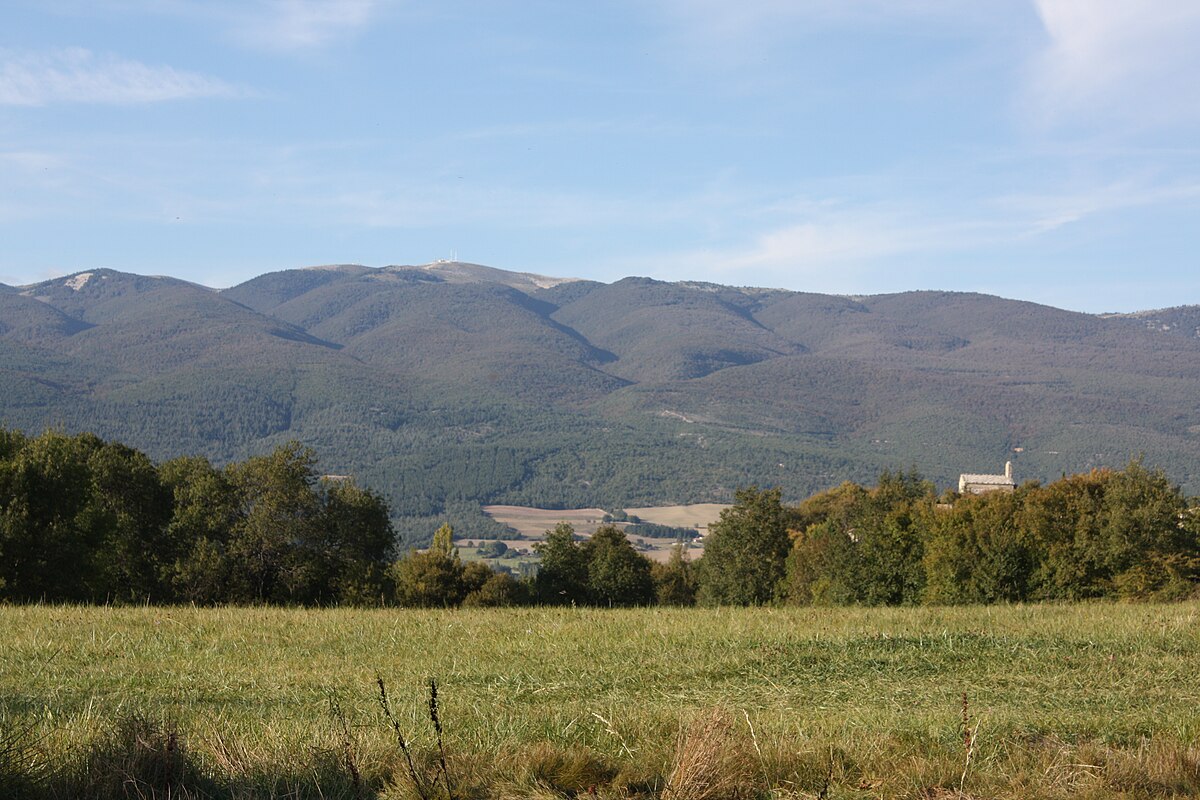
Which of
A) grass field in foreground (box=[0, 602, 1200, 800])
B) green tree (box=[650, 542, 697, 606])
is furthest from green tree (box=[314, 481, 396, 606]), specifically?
→ green tree (box=[650, 542, 697, 606])

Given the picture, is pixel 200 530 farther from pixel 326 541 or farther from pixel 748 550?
pixel 748 550

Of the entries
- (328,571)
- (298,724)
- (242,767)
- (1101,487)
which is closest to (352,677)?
(298,724)

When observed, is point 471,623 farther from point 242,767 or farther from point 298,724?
point 242,767

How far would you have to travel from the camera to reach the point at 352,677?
1020 centimetres

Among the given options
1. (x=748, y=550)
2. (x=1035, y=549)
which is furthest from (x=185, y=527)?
(x=748, y=550)

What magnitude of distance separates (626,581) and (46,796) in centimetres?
4934

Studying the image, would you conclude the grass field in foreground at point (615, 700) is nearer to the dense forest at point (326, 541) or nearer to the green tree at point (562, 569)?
the dense forest at point (326, 541)

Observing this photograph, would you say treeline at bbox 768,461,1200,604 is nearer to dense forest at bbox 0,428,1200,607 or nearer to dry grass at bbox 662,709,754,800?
dense forest at bbox 0,428,1200,607

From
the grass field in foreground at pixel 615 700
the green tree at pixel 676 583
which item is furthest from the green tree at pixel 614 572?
the grass field in foreground at pixel 615 700

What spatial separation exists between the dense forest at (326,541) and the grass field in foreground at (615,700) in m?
11.7

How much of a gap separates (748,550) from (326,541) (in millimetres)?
27987

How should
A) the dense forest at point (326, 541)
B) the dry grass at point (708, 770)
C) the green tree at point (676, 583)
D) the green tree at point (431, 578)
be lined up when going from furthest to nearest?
the green tree at point (676, 583), the green tree at point (431, 578), the dense forest at point (326, 541), the dry grass at point (708, 770)

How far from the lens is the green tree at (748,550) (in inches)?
2210

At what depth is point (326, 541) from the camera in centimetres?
3512
